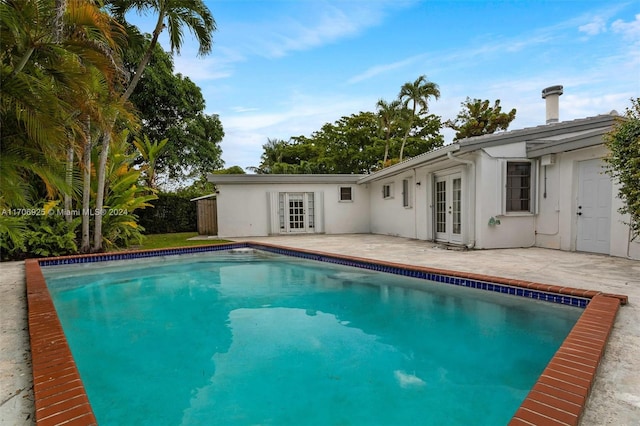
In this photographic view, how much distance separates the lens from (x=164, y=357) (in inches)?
146

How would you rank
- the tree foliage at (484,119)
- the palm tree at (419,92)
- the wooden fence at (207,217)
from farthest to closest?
the tree foliage at (484,119) → the palm tree at (419,92) → the wooden fence at (207,217)

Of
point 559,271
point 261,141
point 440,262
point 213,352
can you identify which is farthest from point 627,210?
point 261,141

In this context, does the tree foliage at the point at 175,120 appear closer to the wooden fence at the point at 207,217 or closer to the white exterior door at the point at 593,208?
the wooden fence at the point at 207,217

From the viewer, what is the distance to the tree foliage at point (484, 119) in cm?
2547

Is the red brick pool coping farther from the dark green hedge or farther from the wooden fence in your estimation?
the dark green hedge

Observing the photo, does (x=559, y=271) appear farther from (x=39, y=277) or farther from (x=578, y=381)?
(x=39, y=277)

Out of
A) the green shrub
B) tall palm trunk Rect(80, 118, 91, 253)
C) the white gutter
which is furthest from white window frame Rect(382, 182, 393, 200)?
the green shrub

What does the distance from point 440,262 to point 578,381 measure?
4.83m

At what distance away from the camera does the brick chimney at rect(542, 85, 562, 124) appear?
1009 cm

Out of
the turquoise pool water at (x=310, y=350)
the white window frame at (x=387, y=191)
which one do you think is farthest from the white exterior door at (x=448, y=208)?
the turquoise pool water at (x=310, y=350)

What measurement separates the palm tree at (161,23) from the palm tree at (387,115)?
16.4 meters

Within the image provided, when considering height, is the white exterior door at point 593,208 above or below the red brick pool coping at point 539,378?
above

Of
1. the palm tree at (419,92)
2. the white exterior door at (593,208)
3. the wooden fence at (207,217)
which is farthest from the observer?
the palm tree at (419,92)

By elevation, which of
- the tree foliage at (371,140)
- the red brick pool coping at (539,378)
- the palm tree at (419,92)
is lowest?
the red brick pool coping at (539,378)
